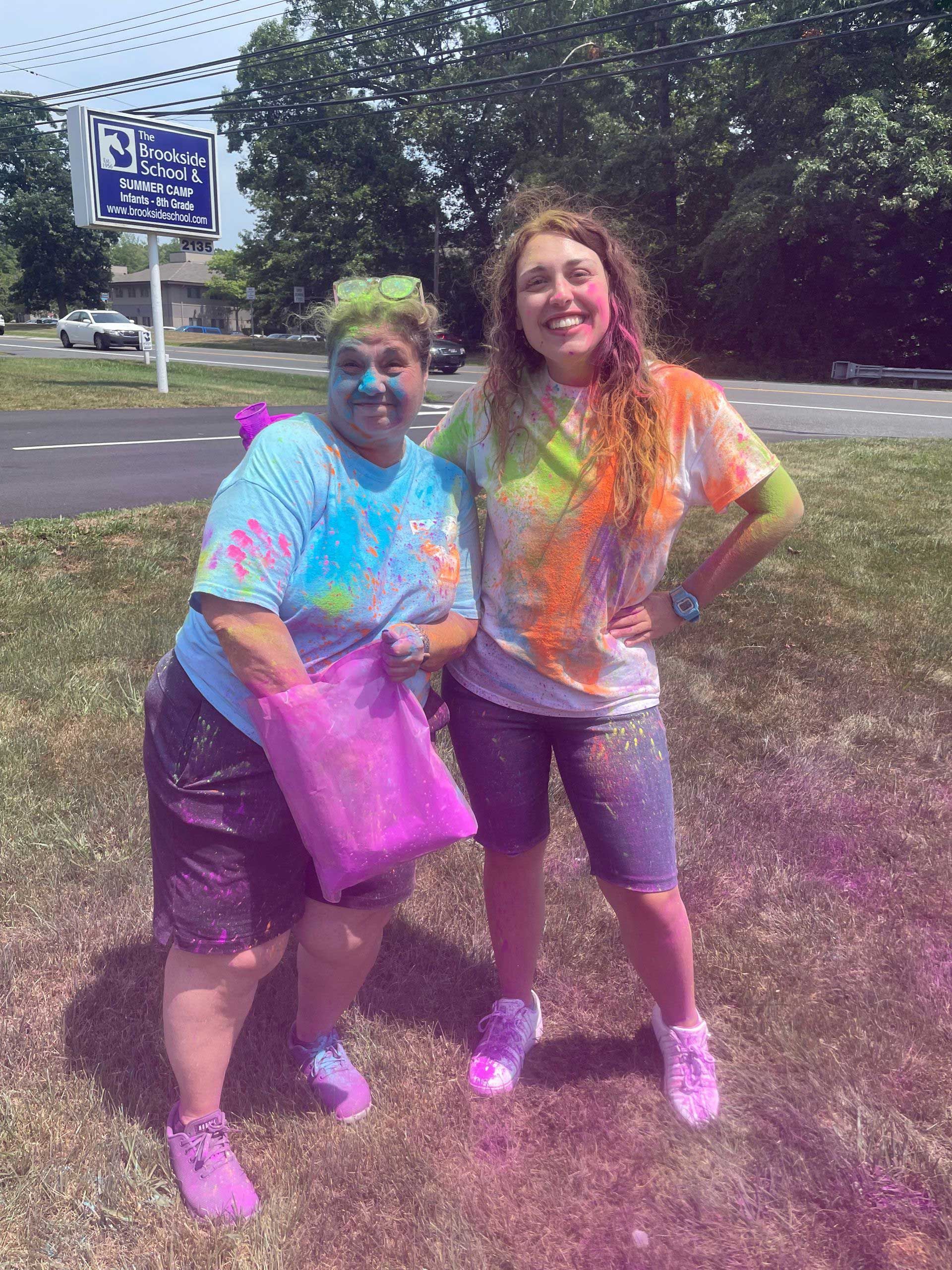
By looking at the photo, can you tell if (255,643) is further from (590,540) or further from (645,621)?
(645,621)

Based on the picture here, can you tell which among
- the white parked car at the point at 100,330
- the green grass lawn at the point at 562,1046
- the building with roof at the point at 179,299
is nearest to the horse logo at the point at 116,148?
the green grass lawn at the point at 562,1046

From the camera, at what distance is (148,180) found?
16938 millimetres

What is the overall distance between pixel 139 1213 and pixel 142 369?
22.6 meters

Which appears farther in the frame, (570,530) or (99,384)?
(99,384)

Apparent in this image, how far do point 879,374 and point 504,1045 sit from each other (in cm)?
2771

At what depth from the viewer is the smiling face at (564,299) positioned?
6.00 ft

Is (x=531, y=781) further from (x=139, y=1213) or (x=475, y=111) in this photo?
(x=475, y=111)

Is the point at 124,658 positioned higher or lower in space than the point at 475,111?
lower

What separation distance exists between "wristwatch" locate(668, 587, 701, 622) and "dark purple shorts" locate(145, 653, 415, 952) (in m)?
0.90

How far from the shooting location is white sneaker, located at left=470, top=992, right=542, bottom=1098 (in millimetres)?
2201

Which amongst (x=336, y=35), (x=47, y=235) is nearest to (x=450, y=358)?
(x=336, y=35)

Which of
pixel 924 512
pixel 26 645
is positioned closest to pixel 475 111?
pixel 924 512

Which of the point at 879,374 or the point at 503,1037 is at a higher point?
the point at 879,374

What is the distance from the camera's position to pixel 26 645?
4539 millimetres
